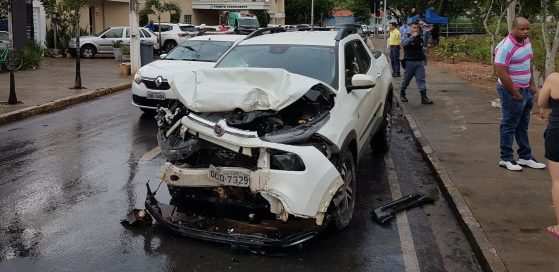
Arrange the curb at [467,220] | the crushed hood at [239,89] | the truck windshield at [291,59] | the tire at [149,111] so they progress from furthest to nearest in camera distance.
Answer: the tire at [149,111], the truck windshield at [291,59], the crushed hood at [239,89], the curb at [467,220]

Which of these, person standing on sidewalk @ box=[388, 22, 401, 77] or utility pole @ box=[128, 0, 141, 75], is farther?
utility pole @ box=[128, 0, 141, 75]

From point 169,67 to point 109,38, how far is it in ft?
62.5

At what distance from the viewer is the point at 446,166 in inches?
326

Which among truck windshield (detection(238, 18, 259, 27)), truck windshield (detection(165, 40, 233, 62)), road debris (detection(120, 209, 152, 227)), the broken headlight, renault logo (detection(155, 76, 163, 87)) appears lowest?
road debris (detection(120, 209, 152, 227))

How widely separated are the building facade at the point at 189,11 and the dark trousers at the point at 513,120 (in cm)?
3184

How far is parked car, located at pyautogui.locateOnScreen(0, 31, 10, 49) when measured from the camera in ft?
74.2

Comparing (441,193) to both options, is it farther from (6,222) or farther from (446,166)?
(6,222)

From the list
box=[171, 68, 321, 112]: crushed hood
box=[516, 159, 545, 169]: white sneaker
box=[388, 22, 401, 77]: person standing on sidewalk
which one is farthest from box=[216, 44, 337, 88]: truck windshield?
box=[388, 22, 401, 77]: person standing on sidewalk

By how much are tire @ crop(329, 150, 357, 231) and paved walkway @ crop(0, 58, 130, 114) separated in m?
8.92

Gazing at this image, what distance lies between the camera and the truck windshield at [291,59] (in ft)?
22.8

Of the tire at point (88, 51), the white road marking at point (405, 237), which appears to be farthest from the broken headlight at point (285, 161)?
the tire at point (88, 51)

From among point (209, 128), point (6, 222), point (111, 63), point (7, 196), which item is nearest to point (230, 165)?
point (209, 128)

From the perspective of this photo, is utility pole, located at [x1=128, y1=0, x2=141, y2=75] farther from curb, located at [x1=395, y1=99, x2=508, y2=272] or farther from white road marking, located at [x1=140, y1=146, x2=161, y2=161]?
curb, located at [x1=395, y1=99, x2=508, y2=272]

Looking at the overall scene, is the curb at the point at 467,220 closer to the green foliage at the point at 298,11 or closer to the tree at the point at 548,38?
the tree at the point at 548,38
